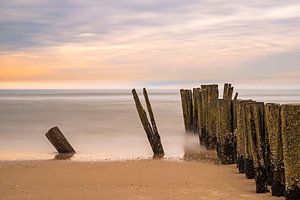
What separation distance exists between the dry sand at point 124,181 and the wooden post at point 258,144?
187 millimetres

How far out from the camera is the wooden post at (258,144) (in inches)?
259

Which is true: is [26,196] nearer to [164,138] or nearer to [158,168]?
[158,168]

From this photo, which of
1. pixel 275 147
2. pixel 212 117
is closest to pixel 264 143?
pixel 275 147

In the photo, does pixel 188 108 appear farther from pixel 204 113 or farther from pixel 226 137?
pixel 226 137

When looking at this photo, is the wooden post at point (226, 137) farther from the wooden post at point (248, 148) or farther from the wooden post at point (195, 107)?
the wooden post at point (195, 107)

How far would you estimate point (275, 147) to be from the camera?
6.11 m

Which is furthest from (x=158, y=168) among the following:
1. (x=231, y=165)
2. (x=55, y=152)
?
(x=55, y=152)

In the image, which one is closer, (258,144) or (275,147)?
(275,147)

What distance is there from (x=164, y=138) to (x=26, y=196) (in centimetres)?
954

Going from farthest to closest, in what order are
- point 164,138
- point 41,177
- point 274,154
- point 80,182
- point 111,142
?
point 164,138, point 111,142, point 41,177, point 80,182, point 274,154

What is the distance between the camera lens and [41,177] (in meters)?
7.99

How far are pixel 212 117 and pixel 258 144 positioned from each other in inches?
179

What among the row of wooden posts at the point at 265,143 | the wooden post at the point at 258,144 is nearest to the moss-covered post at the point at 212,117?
the row of wooden posts at the point at 265,143

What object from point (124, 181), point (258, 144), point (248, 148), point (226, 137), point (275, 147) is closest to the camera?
point (275, 147)
